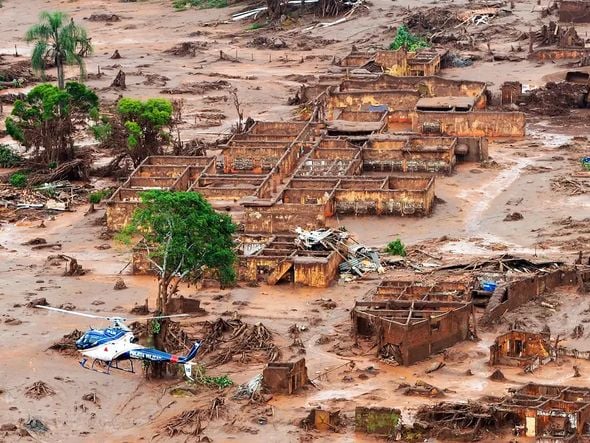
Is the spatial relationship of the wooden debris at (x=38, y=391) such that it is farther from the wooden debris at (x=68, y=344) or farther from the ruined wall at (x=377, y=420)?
the ruined wall at (x=377, y=420)

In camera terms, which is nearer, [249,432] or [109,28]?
[249,432]

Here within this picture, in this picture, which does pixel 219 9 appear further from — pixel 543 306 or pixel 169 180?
pixel 543 306

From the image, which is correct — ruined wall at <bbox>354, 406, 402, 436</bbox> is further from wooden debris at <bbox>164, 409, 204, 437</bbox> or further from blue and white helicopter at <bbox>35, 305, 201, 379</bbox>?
blue and white helicopter at <bbox>35, 305, 201, 379</bbox>

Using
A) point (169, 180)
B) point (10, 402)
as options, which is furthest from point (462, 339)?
point (169, 180)

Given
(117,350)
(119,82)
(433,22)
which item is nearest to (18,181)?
(119,82)

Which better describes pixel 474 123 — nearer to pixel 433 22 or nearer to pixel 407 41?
pixel 407 41

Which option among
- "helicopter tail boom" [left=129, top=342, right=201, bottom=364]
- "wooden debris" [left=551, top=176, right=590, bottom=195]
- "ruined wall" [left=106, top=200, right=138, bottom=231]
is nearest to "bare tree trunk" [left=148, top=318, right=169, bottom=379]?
"helicopter tail boom" [left=129, top=342, right=201, bottom=364]
